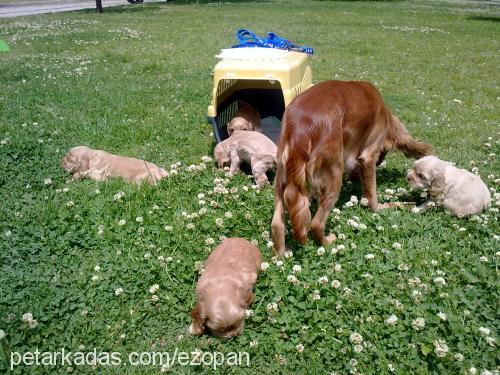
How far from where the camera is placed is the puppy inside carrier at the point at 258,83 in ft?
20.1

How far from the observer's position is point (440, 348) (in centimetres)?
324

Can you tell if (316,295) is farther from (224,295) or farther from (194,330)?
(194,330)

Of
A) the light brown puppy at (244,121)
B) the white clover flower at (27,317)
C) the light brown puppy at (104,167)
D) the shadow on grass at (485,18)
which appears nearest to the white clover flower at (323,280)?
the white clover flower at (27,317)

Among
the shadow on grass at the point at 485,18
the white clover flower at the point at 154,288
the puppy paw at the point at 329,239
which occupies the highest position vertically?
the puppy paw at the point at 329,239

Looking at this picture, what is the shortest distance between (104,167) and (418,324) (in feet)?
13.7

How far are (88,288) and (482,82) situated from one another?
10413 millimetres

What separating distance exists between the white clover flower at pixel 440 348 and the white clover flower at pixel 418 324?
16 cm

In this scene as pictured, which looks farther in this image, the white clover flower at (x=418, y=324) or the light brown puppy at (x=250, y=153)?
the light brown puppy at (x=250, y=153)

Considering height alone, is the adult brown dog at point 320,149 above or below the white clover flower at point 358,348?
above

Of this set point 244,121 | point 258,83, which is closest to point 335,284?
point 244,121

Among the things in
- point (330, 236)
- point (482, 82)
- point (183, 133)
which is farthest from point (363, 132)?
point (482, 82)

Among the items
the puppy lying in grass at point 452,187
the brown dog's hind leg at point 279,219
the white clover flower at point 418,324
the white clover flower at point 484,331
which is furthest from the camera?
the puppy lying in grass at point 452,187

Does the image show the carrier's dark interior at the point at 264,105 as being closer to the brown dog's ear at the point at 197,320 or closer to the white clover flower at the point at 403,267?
the white clover flower at the point at 403,267

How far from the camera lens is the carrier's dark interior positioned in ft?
25.1
